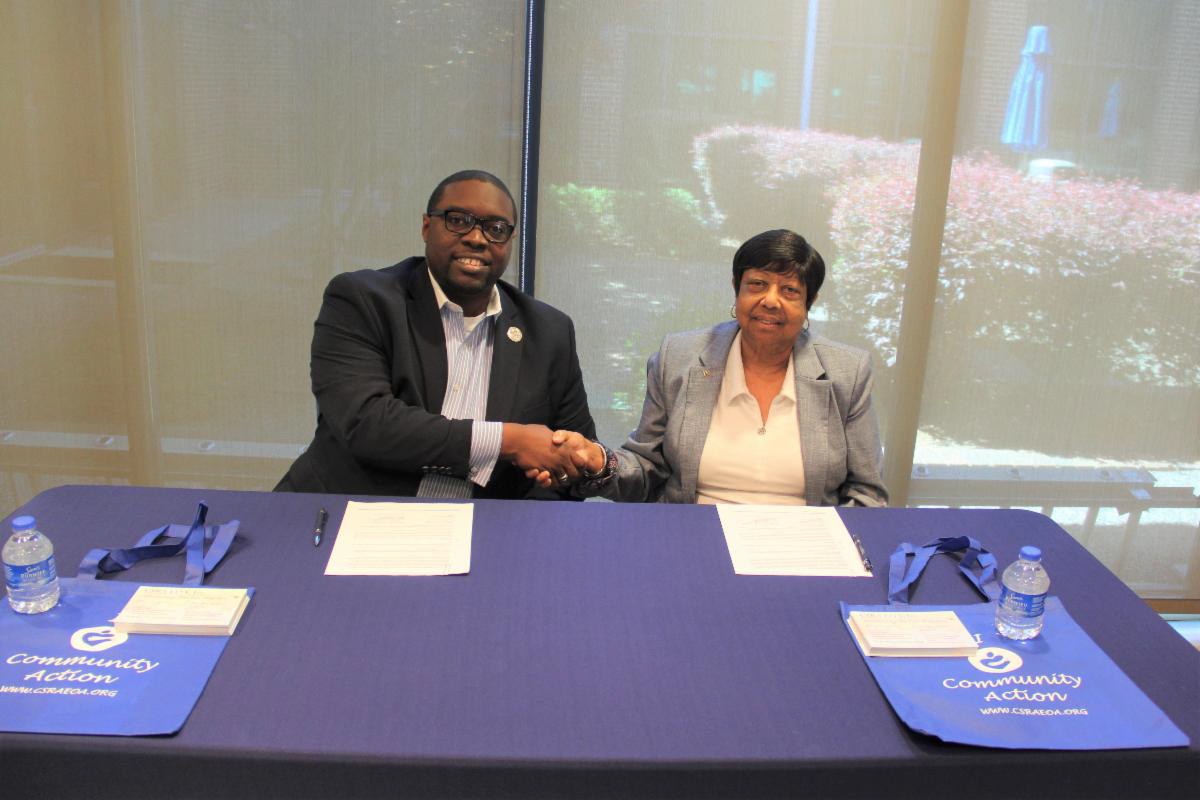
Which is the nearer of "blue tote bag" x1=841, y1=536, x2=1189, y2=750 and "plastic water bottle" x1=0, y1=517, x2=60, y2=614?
"blue tote bag" x1=841, y1=536, x2=1189, y2=750

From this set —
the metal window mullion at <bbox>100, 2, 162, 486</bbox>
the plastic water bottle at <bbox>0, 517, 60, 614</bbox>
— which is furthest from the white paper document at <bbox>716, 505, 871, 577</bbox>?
the metal window mullion at <bbox>100, 2, 162, 486</bbox>

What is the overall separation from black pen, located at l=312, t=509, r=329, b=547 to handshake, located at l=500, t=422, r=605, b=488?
1.51ft

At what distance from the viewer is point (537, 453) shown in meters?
2.13

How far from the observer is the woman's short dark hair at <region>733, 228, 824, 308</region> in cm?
221

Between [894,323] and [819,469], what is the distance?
1331mm

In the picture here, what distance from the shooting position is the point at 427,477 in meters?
2.18

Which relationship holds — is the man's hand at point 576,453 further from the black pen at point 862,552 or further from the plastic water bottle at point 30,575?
the plastic water bottle at point 30,575

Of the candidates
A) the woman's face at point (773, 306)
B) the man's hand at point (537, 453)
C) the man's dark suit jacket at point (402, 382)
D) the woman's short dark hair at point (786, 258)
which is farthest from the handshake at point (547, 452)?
the woman's short dark hair at point (786, 258)

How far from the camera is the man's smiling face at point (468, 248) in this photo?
224 centimetres

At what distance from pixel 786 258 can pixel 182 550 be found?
56.0 inches

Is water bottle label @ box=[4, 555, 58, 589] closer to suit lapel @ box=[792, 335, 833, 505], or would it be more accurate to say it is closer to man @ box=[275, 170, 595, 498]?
man @ box=[275, 170, 595, 498]

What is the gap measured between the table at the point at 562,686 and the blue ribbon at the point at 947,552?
0.03 m

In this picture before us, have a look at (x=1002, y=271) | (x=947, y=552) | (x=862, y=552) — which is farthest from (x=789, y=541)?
(x=1002, y=271)

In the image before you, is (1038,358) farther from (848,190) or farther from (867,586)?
(867,586)
